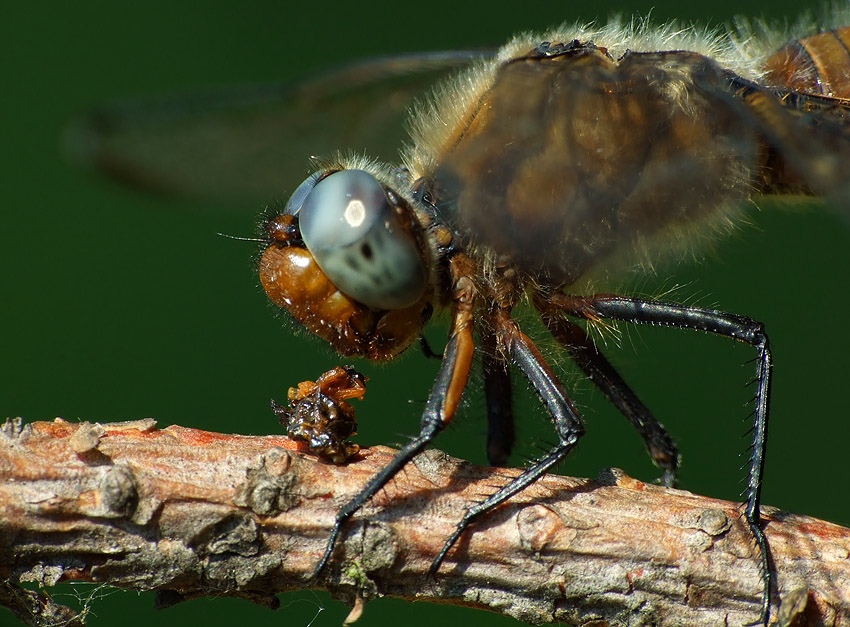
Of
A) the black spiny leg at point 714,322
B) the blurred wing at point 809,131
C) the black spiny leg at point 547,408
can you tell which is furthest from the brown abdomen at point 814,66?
the black spiny leg at point 547,408

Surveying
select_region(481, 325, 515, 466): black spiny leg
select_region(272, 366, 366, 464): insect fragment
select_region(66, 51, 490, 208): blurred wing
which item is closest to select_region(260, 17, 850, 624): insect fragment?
select_region(272, 366, 366, 464): insect fragment

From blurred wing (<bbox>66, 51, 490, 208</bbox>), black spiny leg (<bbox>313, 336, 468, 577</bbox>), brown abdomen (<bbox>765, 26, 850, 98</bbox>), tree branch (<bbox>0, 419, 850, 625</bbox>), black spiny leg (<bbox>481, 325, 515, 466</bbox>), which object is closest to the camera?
tree branch (<bbox>0, 419, 850, 625</bbox>)

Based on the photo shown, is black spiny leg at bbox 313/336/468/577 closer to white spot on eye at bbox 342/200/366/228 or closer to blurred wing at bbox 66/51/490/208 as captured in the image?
white spot on eye at bbox 342/200/366/228

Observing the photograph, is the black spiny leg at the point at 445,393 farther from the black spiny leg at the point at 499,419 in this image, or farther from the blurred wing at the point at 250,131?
the blurred wing at the point at 250,131

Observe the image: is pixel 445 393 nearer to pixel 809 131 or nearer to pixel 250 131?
pixel 809 131

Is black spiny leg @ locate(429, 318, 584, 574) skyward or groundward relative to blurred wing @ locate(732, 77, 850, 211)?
groundward

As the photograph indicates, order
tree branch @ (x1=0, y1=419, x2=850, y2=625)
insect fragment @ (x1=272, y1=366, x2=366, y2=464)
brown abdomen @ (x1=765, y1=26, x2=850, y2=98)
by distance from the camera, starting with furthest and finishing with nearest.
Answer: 1. brown abdomen @ (x1=765, y1=26, x2=850, y2=98)
2. insect fragment @ (x1=272, y1=366, x2=366, y2=464)
3. tree branch @ (x1=0, y1=419, x2=850, y2=625)

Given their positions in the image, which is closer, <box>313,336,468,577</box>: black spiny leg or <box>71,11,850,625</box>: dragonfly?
<box>313,336,468,577</box>: black spiny leg
